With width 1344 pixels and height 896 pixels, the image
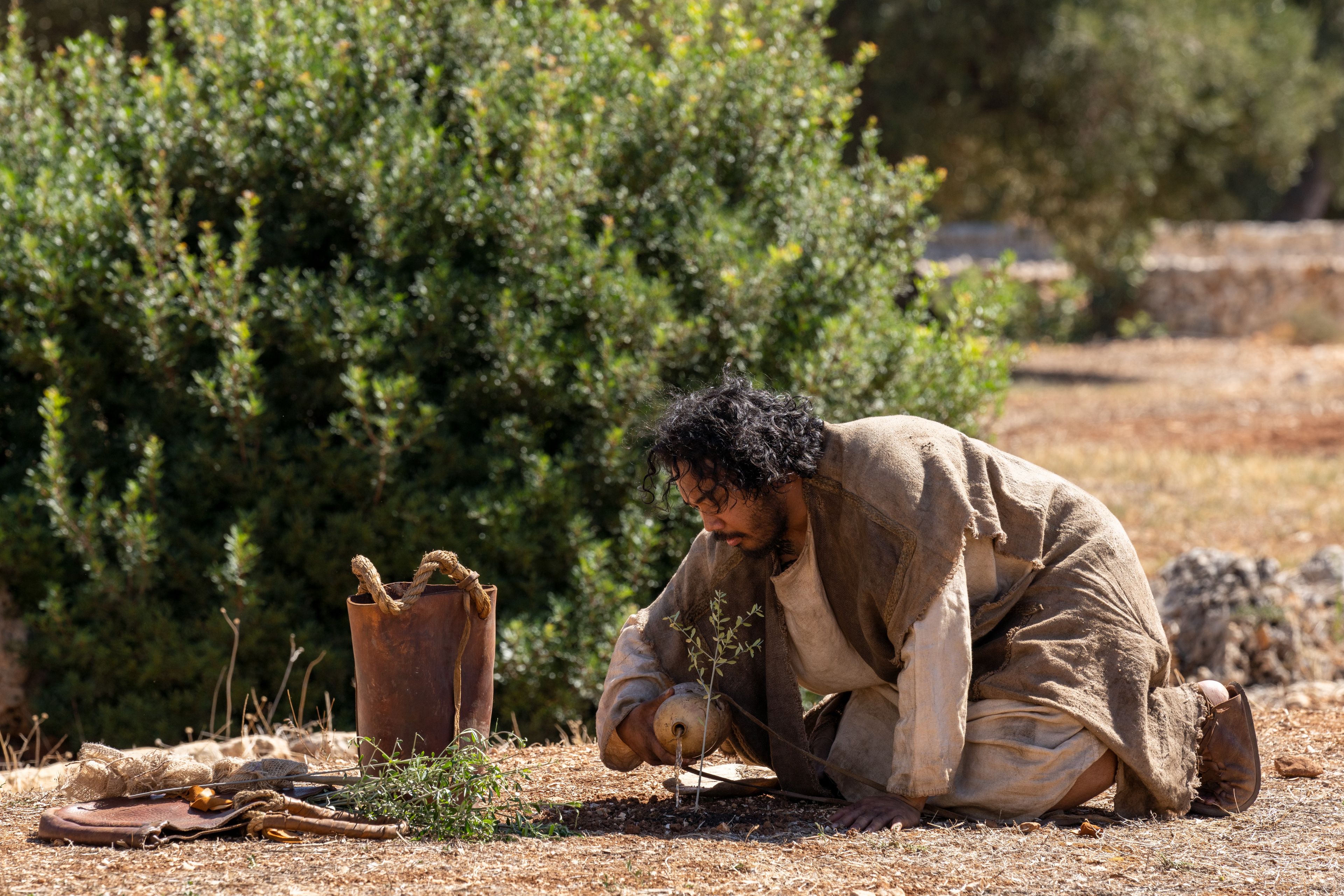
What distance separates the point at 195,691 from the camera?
18.5ft

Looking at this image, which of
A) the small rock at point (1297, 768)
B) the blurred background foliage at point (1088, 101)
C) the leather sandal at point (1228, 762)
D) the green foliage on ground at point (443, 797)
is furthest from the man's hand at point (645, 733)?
the blurred background foliage at point (1088, 101)

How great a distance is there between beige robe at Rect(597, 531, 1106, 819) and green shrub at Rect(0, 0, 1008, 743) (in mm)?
1742

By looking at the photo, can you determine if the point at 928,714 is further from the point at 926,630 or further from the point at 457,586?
the point at 457,586

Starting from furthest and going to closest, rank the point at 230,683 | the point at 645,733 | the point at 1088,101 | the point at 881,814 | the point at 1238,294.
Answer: the point at 1238,294
the point at 1088,101
the point at 230,683
the point at 645,733
the point at 881,814

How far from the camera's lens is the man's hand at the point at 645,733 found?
3.70 meters

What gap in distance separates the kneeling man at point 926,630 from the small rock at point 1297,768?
44 centimetres

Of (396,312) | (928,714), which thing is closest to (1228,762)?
(928,714)

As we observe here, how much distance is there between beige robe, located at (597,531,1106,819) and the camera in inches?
134

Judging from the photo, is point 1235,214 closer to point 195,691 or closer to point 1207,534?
point 1207,534

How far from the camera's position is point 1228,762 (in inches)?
145

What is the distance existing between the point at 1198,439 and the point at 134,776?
1115 centimetres

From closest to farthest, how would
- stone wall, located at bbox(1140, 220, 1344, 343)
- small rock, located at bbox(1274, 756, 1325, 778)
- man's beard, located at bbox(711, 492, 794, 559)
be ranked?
man's beard, located at bbox(711, 492, 794, 559)
small rock, located at bbox(1274, 756, 1325, 778)
stone wall, located at bbox(1140, 220, 1344, 343)

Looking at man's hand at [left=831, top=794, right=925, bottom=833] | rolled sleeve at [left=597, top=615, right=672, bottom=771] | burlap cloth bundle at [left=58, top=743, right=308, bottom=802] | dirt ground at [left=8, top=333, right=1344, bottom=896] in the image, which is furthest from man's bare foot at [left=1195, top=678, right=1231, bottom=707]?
burlap cloth bundle at [left=58, top=743, right=308, bottom=802]

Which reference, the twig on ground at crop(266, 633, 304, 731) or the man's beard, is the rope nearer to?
the man's beard
